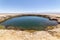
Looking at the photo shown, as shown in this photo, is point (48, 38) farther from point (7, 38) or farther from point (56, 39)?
point (7, 38)

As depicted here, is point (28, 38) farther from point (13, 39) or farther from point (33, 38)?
point (13, 39)

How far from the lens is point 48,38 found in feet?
65.1

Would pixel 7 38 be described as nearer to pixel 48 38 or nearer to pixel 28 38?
pixel 28 38

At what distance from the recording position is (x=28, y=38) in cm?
1955

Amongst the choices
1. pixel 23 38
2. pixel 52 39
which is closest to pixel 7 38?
pixel 23 38

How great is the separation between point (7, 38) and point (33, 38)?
4.77m

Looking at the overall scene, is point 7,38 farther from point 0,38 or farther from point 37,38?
point 37,38

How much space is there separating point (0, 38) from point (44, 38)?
26.5ft

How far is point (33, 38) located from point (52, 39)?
11.4 ft

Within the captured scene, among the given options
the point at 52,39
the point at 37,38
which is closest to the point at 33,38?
the point at 37,38

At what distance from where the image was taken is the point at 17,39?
19078mm

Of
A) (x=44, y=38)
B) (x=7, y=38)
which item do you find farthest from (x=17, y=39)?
(x=44, y=38)

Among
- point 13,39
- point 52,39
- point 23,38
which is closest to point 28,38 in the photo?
point 23,38

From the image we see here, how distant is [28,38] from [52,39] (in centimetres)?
437
